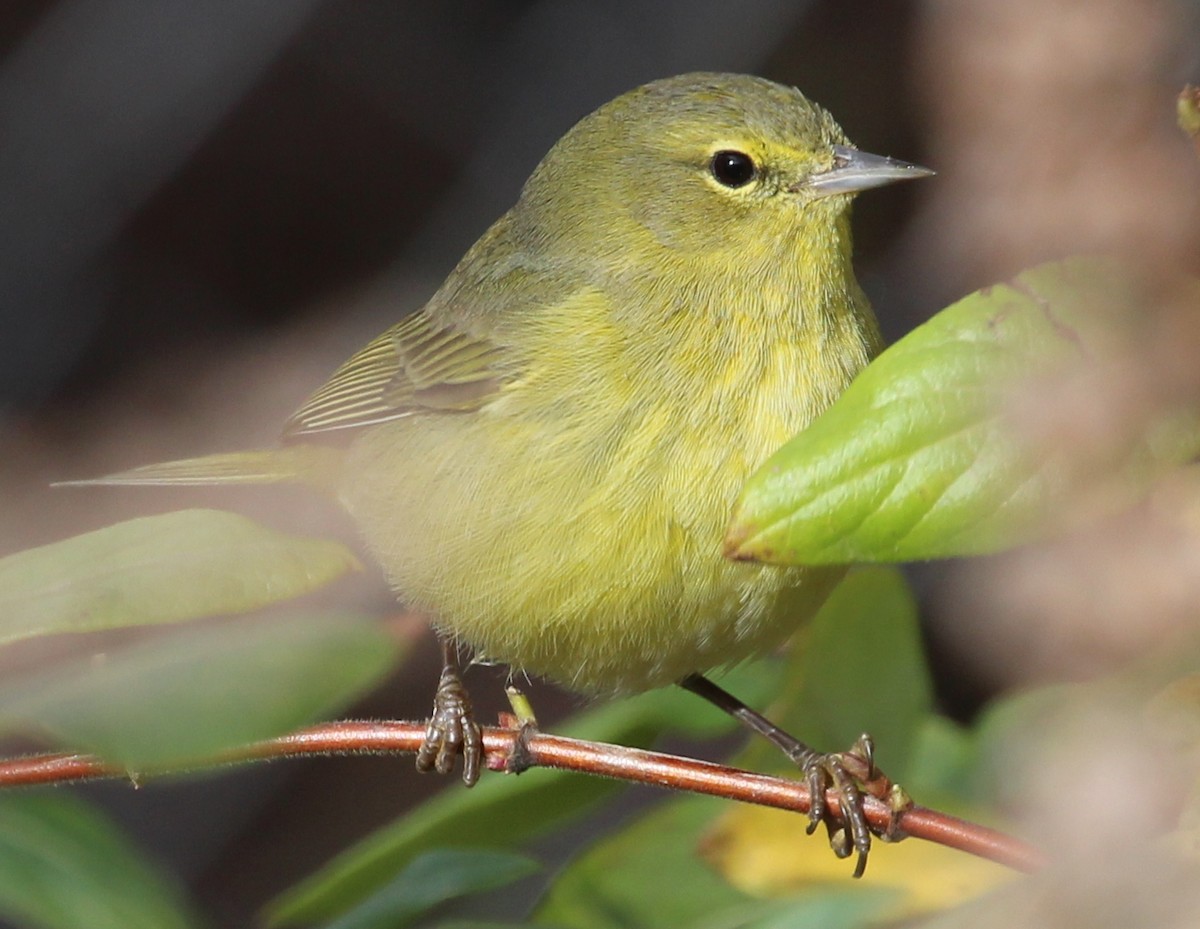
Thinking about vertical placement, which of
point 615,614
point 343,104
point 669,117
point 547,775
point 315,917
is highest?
point 343,104

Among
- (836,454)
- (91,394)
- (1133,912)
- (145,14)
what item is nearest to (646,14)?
(145,14)

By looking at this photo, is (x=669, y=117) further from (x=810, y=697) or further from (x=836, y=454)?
(x=836, y=454)

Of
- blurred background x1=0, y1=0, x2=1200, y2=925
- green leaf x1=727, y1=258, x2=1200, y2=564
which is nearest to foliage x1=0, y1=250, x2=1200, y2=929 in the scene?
green leaf x1=727, y1=258, x2=1200, y2=564

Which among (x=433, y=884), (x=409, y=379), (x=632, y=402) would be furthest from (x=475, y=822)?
(x=409, y=379)

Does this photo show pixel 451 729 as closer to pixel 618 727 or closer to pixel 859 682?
pixel 618 727

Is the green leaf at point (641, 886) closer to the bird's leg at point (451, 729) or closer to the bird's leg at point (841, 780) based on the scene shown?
the bird's leg at point (841, 780)

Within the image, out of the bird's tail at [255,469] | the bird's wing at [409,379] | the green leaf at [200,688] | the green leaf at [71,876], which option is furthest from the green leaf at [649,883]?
the bird's tail at [255,469]
